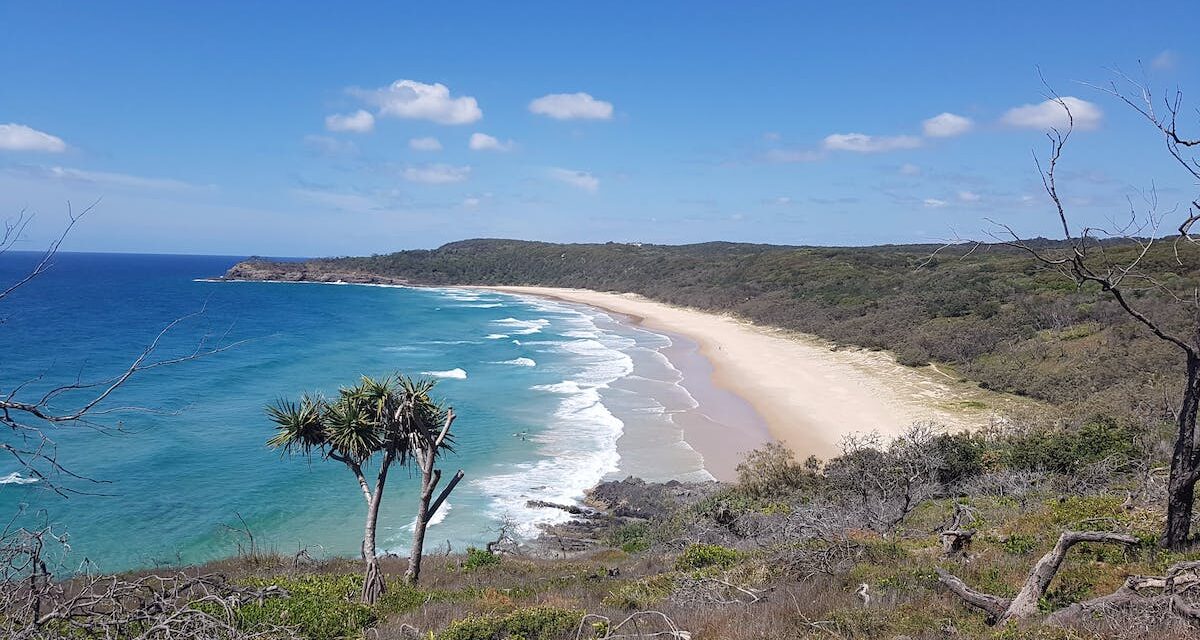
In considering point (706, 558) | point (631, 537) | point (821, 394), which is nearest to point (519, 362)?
point (821, 394)

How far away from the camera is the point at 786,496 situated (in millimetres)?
17469

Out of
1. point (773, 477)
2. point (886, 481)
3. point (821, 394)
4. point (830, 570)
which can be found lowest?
point (821, 394)

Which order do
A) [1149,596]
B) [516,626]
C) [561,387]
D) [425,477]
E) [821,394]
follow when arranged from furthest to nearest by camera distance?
[561,387] → [821,394] → [425,477] → [516,626] → [1149,596]

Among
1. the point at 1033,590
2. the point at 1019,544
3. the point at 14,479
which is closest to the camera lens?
the point at 1033,590

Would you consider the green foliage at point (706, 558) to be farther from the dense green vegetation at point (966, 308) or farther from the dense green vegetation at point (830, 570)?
the dense green vegetation at point (966, 308)

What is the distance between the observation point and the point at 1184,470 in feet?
21.2

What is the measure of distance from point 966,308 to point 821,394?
18.0 m

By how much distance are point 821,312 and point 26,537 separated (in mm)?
57610

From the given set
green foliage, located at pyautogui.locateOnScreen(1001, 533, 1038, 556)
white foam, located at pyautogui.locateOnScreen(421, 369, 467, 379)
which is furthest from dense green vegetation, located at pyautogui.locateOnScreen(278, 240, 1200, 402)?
white foam, located at pyautogui.locateOnScreen(421, 369, 467, 379)

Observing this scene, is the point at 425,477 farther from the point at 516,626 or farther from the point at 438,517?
the point at 438,517

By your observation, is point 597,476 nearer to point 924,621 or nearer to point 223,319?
point 924,621

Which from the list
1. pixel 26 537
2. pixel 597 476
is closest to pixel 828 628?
pixel 26 537

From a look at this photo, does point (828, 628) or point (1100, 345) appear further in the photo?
point (1100, 345)

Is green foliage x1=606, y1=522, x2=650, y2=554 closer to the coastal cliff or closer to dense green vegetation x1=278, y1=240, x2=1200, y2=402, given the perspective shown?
dense green vegetation x1=278, y1=240, x2=1200, y2=402
